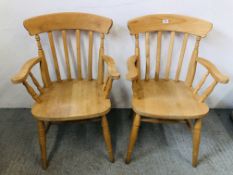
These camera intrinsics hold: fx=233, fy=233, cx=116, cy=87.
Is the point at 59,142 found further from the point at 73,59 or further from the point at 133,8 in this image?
the point at 133,8

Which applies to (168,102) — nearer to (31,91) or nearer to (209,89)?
(209,89)

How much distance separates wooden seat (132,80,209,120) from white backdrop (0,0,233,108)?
37cm

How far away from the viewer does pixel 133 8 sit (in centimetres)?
154

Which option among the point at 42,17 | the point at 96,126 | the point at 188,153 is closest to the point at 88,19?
the point at 42,17

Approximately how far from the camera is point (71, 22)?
4.86ft

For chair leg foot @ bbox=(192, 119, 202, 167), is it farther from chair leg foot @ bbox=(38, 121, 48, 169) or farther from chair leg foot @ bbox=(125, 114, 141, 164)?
chair leg foot @ bbox=(38, 121, 48, 169)

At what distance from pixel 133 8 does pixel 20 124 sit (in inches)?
47.7

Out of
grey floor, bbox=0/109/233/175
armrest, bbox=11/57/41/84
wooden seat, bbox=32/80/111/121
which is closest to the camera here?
armrest, bbox=11/57/41/84

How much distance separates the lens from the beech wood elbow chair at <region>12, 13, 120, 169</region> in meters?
1.25

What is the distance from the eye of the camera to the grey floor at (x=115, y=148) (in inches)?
56.8

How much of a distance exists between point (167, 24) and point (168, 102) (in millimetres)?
516

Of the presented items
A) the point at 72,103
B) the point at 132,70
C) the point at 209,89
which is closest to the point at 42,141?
the point at 72,103

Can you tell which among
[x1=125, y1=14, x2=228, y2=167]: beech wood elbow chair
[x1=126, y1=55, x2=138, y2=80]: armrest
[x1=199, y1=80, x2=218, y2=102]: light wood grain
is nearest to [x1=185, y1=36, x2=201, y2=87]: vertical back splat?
[x1=125, y1=14, x2=228, y2=167]: beech wood elbow chair

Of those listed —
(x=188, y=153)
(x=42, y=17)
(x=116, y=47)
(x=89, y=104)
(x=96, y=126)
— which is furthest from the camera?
(x=96, y=126)
